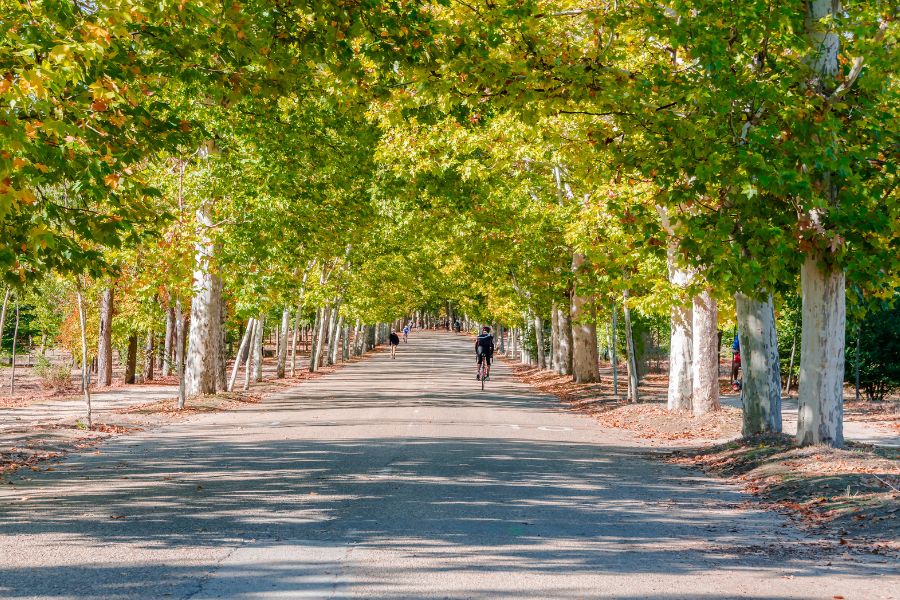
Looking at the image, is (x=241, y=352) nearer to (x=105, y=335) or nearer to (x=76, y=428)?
(x=105, y=335)

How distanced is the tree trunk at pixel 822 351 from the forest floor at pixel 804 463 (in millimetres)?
393

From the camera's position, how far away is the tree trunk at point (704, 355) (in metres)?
20.2

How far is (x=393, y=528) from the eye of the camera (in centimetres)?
889

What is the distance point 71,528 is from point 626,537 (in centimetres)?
464

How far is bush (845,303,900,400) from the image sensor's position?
93.9 feet

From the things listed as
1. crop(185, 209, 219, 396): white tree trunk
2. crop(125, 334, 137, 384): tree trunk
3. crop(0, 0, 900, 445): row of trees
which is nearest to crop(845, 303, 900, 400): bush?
crop(0, 0, 900, 445): row of trees

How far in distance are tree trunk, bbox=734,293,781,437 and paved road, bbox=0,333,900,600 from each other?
1924mm

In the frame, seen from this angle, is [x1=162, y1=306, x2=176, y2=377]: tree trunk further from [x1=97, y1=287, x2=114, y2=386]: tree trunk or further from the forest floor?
the forest floor

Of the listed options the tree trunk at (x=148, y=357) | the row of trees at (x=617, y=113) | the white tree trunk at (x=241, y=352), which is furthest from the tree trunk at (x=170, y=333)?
the row of trees at (x=617, y=113)

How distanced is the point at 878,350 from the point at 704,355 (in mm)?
10942

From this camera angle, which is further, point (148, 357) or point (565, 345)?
point (148, 357)

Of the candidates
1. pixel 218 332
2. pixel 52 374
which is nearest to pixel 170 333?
pixel 52 374

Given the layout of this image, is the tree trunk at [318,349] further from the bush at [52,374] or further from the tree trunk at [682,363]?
the tree trunk at [682,363]

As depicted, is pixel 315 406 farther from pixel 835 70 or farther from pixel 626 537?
pixel 626 537
